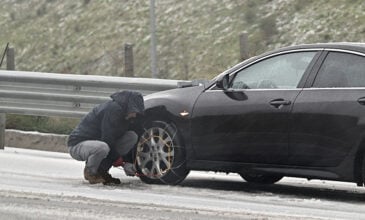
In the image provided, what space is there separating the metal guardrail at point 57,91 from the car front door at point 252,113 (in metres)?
2.92

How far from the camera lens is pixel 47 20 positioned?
46500mm

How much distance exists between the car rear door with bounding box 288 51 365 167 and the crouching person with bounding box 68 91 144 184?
1712 mm

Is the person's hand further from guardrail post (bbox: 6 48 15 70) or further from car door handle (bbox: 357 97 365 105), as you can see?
guardrail post (bbox: 6 48 15 70)

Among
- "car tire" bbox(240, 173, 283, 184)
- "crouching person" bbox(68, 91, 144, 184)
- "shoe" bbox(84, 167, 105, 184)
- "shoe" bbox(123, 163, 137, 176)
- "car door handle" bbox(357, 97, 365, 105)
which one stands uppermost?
"car door handle" bbox(357, 97, 365, 105)

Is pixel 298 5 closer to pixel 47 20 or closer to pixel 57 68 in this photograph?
pixel 57 68

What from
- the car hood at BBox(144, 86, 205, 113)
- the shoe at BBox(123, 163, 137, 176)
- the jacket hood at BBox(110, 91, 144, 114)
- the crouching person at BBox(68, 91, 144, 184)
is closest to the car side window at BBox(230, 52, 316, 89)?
the car hood at BBox(144, 86, 205, 113)

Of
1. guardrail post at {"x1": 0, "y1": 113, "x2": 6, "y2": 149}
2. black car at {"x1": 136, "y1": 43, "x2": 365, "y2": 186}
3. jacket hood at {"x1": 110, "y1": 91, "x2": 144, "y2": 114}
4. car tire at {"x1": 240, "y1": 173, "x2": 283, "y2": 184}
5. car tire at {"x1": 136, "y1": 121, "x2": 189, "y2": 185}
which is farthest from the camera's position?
guardrail post at {"x1": 0, "y1": 113, "x2": 6, "y2": 149}

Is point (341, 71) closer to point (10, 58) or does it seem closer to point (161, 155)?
point (161, 155)

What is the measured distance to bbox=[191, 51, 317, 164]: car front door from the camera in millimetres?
9781

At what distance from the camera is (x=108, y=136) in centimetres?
1043

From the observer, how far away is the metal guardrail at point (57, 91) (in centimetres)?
1346

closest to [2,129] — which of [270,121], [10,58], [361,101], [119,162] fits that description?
[10,58]

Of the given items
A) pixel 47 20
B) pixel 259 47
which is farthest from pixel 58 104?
pixel 47 20

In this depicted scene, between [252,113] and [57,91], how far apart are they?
15.2ft
